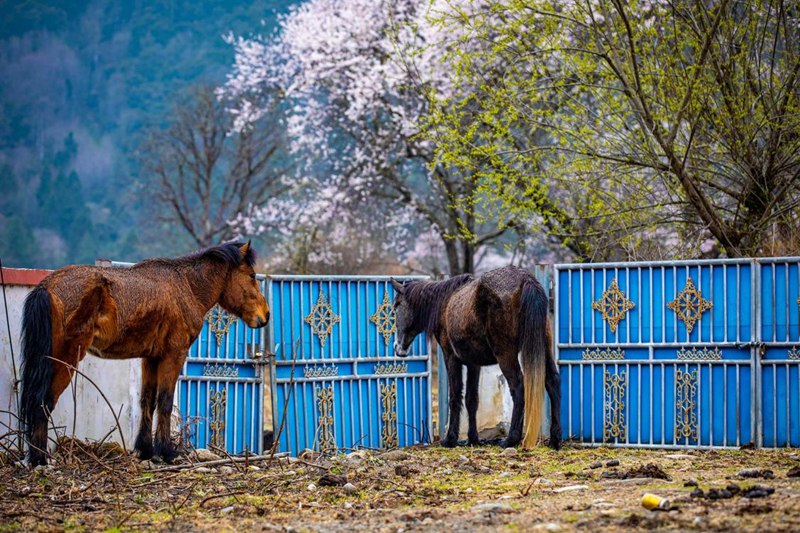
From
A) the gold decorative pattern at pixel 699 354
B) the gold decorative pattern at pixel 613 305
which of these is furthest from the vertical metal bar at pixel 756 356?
the gold decorative pattern at pixel 613 305

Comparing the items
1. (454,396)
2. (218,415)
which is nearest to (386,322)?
(454,396)

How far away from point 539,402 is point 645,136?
3308 mm

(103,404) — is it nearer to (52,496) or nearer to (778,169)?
(52,496)

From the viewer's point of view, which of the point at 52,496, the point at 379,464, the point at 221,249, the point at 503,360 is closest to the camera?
the point at 52,496

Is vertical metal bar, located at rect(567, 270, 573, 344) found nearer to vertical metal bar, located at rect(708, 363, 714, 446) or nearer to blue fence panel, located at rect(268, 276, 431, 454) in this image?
vertical metal bar, located at rect(708, 363, 714, 446)

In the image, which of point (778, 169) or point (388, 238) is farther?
point (388, 238)

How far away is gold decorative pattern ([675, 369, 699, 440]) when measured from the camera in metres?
9.88

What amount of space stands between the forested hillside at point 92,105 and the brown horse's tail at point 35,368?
2921cm

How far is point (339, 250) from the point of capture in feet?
91.5

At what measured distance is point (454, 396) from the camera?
35.3ft

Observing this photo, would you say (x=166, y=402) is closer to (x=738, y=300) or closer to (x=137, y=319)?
(x=137, y=319)

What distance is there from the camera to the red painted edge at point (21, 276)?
8.32 meters

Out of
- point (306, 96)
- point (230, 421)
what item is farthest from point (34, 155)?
point (230, 421)

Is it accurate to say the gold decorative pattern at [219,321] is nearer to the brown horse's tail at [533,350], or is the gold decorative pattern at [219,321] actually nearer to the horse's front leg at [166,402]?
the horse's front leg at [166,402]
